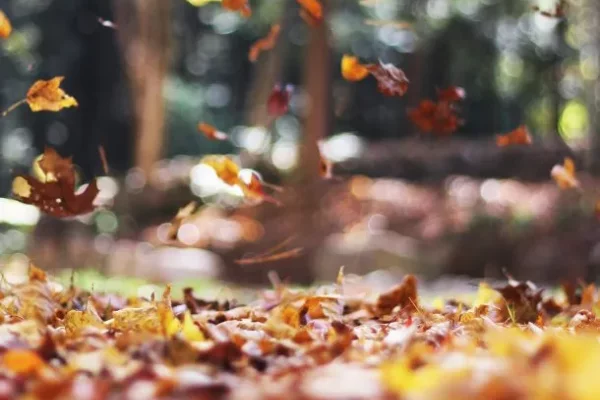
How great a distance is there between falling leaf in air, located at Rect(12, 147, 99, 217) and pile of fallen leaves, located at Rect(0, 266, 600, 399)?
7.6 inches

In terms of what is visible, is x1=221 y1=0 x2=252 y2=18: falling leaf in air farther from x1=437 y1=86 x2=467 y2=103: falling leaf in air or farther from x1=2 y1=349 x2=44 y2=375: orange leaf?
x1=2 y1=349 x2=44 y2=375: orange leaf

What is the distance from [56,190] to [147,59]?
11.7m

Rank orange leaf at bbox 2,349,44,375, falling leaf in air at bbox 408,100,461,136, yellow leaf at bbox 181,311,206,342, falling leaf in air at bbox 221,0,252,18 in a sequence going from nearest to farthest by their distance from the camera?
orange leaf at bbox 2,349,44,375, yellow leaf at bbox 181,311,206,342, falling leaf in air at bbox 221,0,252,18, falling leaf in air at bbox 408,100,461,136

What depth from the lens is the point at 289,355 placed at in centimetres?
167

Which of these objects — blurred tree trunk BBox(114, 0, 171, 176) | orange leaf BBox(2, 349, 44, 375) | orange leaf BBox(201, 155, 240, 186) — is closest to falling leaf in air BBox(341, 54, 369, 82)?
orange leaf BBox(201, 155, 240, 186)

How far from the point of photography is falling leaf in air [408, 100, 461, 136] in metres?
2.86

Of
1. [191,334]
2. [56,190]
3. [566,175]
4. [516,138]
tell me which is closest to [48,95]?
[56,190]

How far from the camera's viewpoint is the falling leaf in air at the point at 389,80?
8.38 feet

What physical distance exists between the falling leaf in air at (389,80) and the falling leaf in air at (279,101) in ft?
1.16

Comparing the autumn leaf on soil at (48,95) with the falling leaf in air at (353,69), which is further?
the falling leaf in air at (353,69)

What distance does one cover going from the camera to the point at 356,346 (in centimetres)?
172

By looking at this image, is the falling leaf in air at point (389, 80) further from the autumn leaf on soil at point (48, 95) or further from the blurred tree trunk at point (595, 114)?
the blurred tree trunk at point (595, 114)

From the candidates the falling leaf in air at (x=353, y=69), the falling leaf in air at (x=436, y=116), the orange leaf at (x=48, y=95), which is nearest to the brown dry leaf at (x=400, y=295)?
the falling leaf in air at (x=436, y=116)

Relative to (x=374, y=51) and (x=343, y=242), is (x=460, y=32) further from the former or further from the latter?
(x=343, y=242)
